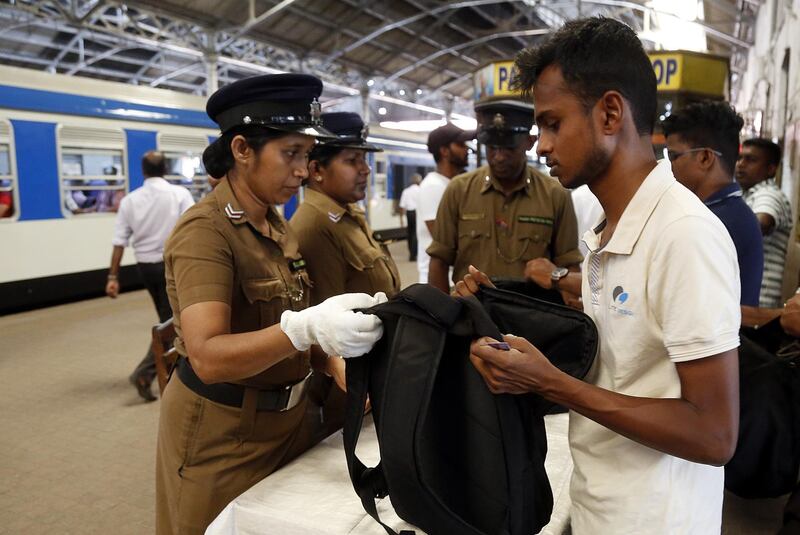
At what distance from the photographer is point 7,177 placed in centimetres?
648

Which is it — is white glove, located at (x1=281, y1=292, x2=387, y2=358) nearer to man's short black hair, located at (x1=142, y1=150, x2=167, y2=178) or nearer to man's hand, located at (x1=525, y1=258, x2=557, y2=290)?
man's hand, located at (x1=525, y1=258, x2=557, y2=290)

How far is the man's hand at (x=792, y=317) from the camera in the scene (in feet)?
6.29

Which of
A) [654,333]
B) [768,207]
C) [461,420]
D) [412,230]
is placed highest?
[768,207]

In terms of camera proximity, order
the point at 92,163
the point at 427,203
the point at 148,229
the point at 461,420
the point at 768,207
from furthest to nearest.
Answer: the point at 92,163 → the point at 148,229 → the point at 427,203 → the point at 768,207 → the point at 461,420

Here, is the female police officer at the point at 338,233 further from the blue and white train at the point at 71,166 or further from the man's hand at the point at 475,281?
the blue and white train at the point at 71,166

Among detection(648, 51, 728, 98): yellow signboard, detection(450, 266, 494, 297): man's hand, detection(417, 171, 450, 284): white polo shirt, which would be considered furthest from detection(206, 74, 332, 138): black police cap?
detection(648, 51, 728, 98): yellow signboard

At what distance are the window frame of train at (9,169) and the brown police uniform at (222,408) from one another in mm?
6193

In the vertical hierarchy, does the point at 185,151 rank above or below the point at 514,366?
above

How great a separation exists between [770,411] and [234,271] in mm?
2022

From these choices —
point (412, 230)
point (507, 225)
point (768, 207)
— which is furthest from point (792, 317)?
point (412, 230)

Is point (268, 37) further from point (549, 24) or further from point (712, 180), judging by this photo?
point (712, 180)

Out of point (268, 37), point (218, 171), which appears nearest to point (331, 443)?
point (218, 171)

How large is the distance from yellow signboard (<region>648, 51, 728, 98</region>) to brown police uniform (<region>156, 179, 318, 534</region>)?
6014 millimetres

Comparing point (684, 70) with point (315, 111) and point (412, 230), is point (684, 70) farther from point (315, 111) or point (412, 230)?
point (412, 230)
